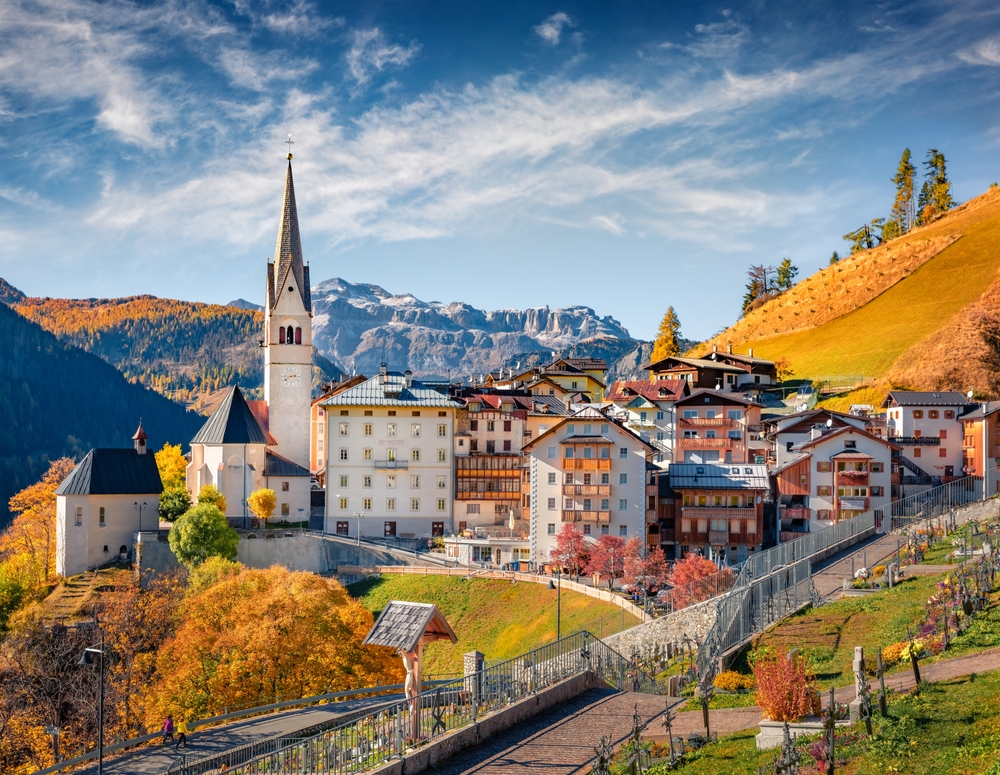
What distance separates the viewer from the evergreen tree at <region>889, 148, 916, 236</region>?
6688 inches

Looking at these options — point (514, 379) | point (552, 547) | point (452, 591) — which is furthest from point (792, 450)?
point (514, 379)

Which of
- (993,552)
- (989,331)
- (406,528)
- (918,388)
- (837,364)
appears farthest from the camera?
(837,364)

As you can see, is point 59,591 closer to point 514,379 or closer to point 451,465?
point 451,465

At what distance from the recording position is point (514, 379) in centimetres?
12162

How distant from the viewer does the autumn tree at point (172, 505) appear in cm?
8781

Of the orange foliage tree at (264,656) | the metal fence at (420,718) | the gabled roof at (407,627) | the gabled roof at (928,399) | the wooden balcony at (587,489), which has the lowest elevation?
the orange foliage tree at (264,656)

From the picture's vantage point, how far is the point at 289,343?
102 meters

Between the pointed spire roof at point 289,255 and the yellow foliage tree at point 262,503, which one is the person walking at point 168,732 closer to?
the yellow foliage tree at point 262,503

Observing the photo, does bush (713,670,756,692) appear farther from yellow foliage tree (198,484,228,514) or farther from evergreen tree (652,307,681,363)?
evergreen tree (652,307,681,363)

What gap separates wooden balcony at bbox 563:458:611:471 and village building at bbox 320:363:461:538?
1654 cm

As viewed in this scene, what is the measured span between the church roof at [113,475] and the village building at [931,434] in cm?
6377

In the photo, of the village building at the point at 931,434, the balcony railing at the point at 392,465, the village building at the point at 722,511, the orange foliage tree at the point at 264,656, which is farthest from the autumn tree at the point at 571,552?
the village building at the point at 931,434

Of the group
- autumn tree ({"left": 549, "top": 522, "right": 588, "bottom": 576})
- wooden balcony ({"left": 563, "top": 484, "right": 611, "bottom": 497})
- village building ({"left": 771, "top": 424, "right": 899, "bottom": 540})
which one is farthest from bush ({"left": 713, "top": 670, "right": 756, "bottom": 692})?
village building ({"left": 771, "top": 424, "right": 899, "bottom": 540})

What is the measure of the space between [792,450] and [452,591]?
2916cm
